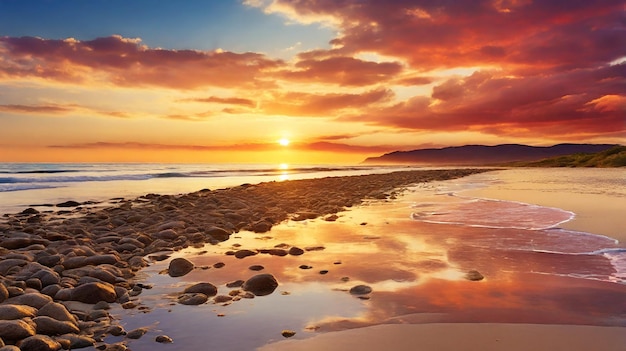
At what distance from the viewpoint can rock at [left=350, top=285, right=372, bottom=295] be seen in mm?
5405

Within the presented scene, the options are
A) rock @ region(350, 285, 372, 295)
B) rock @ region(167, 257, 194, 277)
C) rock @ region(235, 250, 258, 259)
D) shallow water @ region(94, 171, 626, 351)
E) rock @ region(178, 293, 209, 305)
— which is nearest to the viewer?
shallow water @ region(94, 171, 626, 351)

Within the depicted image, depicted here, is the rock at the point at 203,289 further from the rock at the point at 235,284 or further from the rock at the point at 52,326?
the rock at the point at 52,326

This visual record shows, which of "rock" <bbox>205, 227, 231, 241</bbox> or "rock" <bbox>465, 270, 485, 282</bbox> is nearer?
"rock" <bbox>465, 270, 485, 282</bbox>

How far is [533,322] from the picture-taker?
4281 mm

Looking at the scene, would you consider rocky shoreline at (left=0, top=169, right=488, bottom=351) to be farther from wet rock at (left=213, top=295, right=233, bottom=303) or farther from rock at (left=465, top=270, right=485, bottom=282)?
rock at (left=465, top=270, right=485, bottom=282)

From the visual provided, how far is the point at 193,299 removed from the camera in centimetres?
517

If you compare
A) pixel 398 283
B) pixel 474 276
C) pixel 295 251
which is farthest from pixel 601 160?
pixel 398 283

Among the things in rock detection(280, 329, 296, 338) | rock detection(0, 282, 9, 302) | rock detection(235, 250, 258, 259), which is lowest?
rock detection(235, 250, 258, 259)

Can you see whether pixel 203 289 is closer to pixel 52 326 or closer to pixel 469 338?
pixel 52 326

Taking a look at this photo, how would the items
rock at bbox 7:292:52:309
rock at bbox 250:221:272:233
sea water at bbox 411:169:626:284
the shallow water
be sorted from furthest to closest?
rock at bbox 250:221:272:233, sea water at bbox 411:169:626:284, rock at bbox 7:292:52:309, the shallow water

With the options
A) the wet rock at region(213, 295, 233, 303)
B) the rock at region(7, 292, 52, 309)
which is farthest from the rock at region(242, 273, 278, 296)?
the rock at region(7, 292, 52, 309)

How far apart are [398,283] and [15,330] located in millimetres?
4268

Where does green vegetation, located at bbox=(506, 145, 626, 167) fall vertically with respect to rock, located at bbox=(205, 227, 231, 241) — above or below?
above

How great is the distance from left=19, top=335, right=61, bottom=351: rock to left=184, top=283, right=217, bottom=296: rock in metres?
1.82
